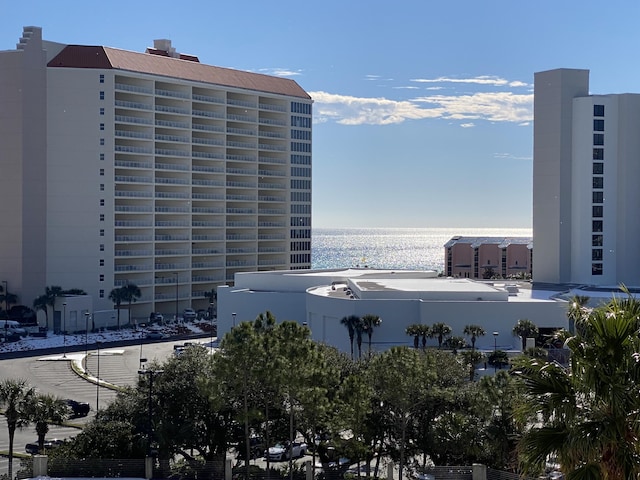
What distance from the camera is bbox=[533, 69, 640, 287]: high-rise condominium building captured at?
356ft

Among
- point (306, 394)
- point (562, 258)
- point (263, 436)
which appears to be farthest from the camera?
point (562, 258)

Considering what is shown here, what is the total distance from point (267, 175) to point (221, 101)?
571 inches

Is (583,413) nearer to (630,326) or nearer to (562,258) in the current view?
(630,326)

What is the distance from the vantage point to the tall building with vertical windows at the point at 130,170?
120m

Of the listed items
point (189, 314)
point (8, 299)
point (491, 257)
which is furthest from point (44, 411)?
point (491, 257)

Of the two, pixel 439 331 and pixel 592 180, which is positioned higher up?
pixel 592 180

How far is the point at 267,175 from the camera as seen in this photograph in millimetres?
143875

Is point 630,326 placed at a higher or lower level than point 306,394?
higher

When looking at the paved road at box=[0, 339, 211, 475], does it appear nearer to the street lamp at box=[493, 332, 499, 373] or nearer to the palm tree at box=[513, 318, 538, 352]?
the street lamp at box=[493, 332, 499, 373]

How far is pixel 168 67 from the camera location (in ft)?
425

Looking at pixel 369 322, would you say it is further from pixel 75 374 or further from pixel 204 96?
pixel 204 96

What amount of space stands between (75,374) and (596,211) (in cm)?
6181

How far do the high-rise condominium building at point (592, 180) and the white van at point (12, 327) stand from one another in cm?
6357

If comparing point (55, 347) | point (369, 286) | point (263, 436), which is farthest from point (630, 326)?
point (55, 347)
